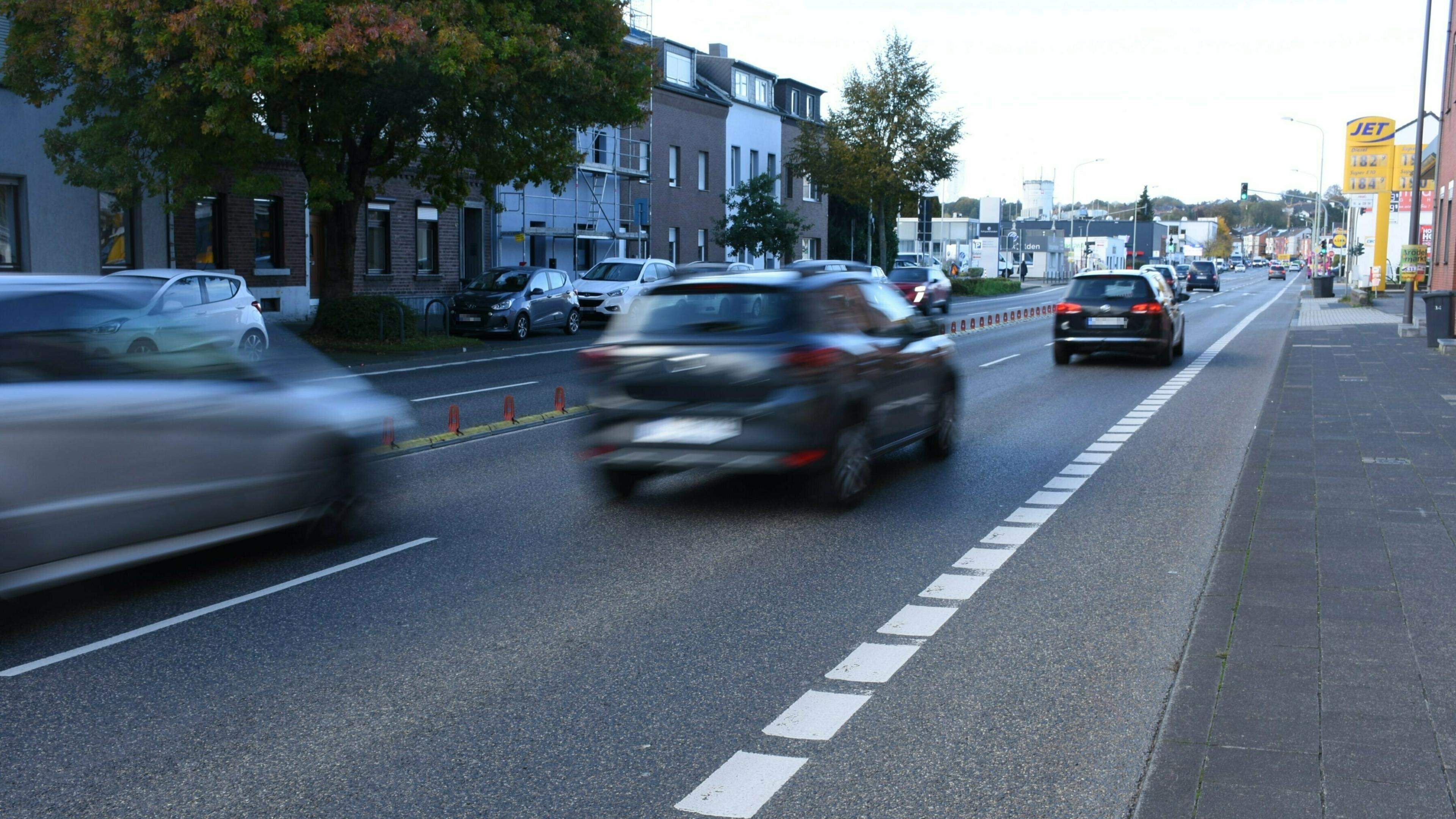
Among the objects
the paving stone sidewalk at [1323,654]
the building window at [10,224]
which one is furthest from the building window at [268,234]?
the paving stone sidewalk at [1323,654]

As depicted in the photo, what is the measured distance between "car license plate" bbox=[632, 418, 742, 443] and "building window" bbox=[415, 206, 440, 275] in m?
29.4

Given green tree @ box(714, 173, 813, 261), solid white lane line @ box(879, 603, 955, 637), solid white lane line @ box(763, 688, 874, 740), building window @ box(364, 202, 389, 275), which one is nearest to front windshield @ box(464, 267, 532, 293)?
building window @ box(364, 202, 389, 275)

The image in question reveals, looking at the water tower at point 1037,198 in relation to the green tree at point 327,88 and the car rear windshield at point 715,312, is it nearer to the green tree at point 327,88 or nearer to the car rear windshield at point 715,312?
the green tree at point 327,88

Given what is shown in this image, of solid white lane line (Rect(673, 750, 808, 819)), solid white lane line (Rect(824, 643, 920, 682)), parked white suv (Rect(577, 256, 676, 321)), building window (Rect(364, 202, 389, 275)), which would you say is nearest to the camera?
solid white lane line (Rect(673, 750, 808, 819))

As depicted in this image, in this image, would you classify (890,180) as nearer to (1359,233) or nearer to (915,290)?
(915,290)

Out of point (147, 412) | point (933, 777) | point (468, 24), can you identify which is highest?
point (468, 24)

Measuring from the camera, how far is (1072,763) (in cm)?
438

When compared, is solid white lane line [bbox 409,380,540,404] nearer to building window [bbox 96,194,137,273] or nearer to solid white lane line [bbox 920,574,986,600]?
solid white lane line [bbox 920,574,986,600]

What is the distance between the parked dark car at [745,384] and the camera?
8.45 metres

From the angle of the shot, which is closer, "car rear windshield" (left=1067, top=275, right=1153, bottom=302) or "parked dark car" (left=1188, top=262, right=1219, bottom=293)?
"car rear windshield" (left=1067, top=275, right=1153, bottom=302)

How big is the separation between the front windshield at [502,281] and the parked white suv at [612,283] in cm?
221

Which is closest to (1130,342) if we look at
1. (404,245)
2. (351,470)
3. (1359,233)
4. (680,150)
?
(351,470)

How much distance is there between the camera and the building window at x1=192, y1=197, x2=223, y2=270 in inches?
1141

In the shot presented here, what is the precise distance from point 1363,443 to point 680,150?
40877 mm
